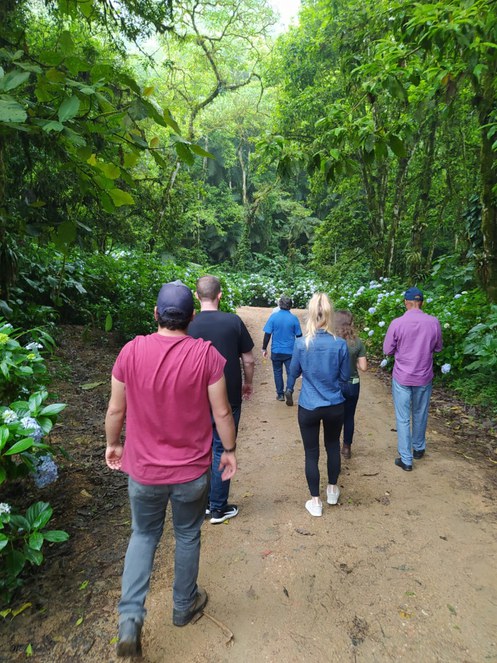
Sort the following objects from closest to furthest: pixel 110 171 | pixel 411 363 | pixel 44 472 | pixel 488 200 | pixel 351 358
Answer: pixel 110 171 < pixel 44 472 < pixel 411 363 < pixel 351 358 < pixel 488 200

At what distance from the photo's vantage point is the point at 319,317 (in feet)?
10.5

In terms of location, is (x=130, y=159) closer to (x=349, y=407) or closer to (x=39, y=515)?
(x=39, y=515)

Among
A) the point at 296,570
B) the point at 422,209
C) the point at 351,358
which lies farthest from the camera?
the point at 422,209

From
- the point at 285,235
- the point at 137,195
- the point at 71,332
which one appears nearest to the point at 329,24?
the point at 137,195

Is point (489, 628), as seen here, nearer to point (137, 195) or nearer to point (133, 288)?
point (133, 288)

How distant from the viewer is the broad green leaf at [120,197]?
2218mm

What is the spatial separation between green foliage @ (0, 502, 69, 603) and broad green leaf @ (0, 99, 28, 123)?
68.9 inches

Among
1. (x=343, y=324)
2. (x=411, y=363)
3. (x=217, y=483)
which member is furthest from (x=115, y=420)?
(x=411, y=363)

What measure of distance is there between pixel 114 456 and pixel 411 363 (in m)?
3.01

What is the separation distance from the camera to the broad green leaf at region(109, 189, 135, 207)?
2.22 metres

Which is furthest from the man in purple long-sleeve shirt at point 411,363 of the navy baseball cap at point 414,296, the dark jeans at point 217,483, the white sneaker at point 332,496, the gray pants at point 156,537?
the gray pants at point 156,537

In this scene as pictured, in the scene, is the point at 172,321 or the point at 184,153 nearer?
the point at 184,153

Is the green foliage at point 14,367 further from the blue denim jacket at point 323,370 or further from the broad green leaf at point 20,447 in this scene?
the blue denim jacket at point 323,370

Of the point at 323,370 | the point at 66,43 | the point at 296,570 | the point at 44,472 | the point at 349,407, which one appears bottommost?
the point at 296,570
